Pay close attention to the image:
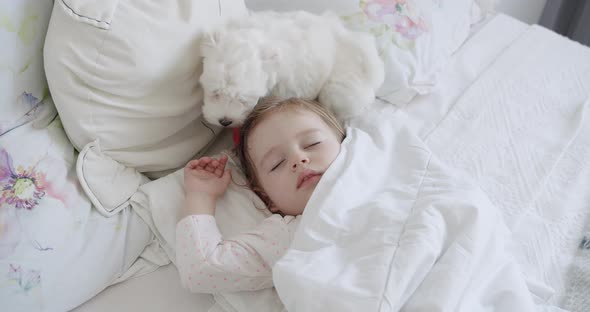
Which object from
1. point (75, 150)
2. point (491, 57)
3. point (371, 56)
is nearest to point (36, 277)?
point (75, 150)

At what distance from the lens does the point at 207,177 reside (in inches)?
37.6

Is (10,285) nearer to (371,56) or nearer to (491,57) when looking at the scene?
(371,56)

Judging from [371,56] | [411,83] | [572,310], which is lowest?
[572,310]

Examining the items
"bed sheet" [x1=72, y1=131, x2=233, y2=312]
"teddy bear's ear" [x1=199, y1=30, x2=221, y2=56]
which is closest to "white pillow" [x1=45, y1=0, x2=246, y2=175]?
"teddy bear's ear" [x1=199, y1=30, x2=221, y2=56]

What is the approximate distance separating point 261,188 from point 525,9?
1.98m

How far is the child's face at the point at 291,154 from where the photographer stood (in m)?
0.92

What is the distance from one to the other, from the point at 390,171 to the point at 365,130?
0.18m

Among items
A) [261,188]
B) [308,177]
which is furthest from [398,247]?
[261,188]

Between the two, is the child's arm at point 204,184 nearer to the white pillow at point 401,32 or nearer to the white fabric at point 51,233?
the white fabric at point 51,233

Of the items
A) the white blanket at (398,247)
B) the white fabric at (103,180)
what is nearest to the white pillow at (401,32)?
the white blanket at (398,247)

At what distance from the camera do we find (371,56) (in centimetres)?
106

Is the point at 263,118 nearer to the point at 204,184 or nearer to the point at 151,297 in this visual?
the point at 204,184

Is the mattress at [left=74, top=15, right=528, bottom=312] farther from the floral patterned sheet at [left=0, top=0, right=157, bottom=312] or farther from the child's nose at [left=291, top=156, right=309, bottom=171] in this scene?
the child's nose at [left=291, top=156, right=309, bottom=171]

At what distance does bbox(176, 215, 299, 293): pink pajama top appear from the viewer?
2.64 feet
